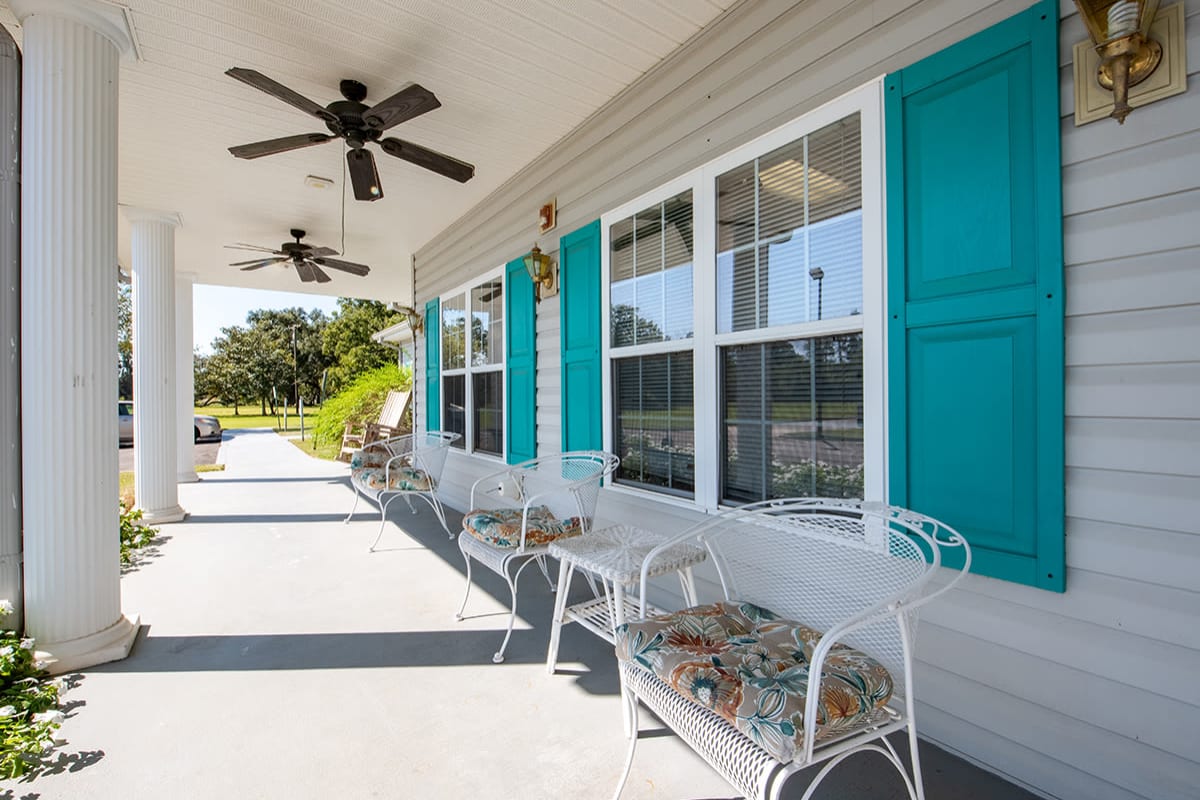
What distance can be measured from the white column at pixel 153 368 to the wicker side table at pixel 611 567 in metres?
4.67

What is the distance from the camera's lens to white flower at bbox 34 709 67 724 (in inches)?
78.6

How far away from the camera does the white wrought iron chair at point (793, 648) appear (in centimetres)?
118

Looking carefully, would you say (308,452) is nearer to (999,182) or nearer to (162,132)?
(162,132)

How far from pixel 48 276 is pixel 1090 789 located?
13.2 ft

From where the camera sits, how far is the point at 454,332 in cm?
571

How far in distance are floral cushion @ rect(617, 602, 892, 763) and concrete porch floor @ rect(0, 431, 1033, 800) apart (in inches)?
19.5

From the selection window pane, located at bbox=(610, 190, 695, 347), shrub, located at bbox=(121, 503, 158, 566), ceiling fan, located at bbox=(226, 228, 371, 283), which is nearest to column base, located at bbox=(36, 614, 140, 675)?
shrub, located at bbox=(121, 503, 158, 566)

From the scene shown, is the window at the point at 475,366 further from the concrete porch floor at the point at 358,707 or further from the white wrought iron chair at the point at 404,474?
the concrete porch floor at the point at 358,707

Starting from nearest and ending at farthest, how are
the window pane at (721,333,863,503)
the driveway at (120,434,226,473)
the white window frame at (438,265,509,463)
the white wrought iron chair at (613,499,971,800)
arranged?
the white wrought iron chair at (613,499,971,800)
the window pane at (721,333,863,503)
the white window frame at (438,265,509,463)
the driveway at (120,434,226,473)

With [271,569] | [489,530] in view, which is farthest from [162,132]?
[489,530]

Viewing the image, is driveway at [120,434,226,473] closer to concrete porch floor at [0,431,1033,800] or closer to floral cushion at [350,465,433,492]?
floral cushion at [350,465,433,492]

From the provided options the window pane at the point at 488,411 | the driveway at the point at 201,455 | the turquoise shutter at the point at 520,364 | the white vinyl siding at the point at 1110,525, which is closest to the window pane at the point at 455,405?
the window pane at the point at 488,411

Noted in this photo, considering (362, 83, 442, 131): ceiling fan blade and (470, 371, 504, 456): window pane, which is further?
(470, 371, 504, 456): window pane

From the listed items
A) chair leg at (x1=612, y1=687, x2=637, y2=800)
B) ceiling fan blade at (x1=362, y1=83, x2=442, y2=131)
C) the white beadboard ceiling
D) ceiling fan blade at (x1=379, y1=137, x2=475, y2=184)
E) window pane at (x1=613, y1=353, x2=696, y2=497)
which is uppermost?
the white beadboard ceiling
